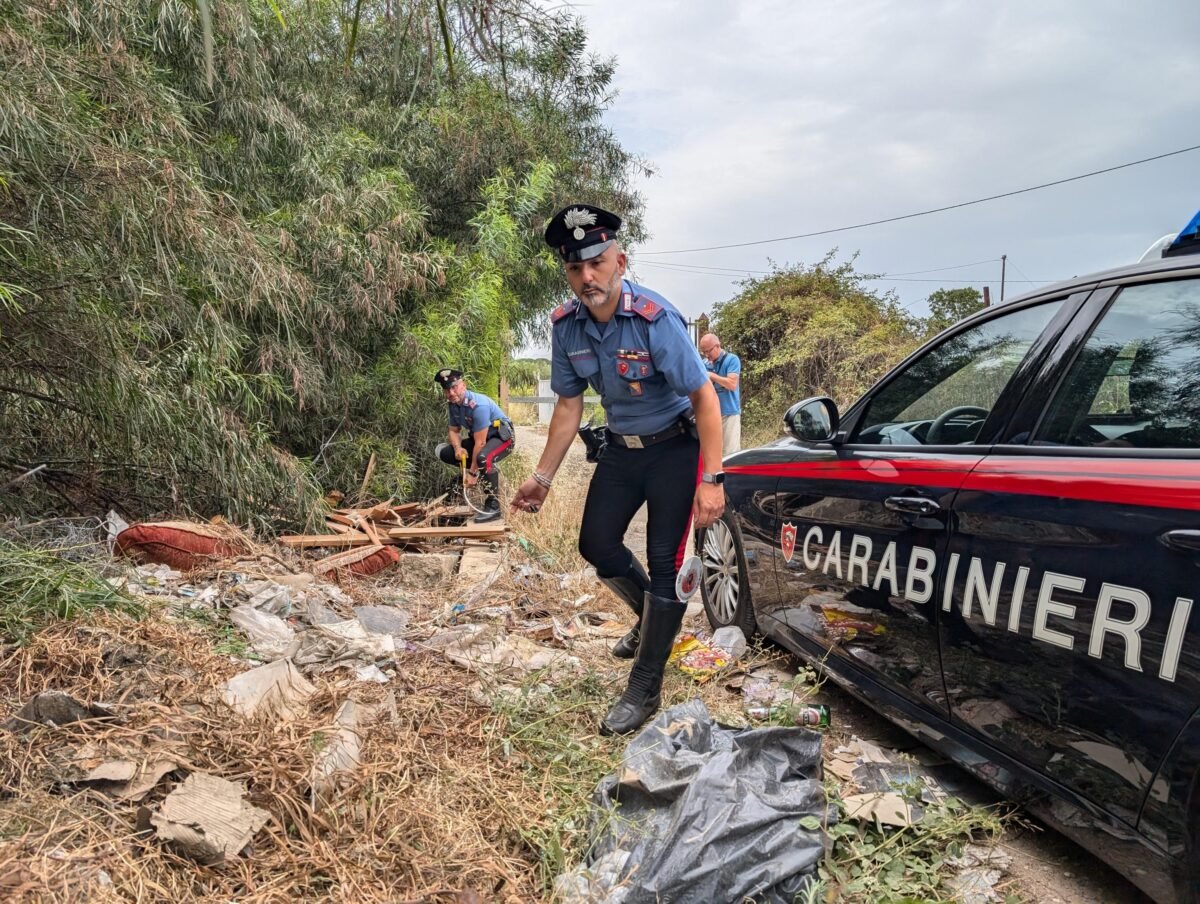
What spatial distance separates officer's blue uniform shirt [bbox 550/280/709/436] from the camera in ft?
9.91

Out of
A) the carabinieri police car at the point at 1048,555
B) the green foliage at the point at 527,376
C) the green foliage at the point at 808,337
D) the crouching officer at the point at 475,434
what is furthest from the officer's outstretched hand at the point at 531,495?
the green foliage at the point at 527,376

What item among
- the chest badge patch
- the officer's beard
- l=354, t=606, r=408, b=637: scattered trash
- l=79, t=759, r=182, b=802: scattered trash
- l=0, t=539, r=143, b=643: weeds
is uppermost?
the officer's beard

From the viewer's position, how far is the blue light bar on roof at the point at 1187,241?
7.11 ft

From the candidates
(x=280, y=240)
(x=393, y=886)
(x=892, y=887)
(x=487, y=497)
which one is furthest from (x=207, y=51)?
(x=487, y=497)

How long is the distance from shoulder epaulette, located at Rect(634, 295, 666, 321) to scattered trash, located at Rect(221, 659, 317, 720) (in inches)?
73.7

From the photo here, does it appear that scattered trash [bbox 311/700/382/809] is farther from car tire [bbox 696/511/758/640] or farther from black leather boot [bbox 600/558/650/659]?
car tire [bbox 696/511/758/640]

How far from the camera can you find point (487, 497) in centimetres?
787

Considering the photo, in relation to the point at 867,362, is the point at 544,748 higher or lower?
lower

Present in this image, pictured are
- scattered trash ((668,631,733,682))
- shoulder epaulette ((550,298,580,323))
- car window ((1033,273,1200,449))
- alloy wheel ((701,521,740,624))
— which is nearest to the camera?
car window ((1033,273,1200,449))

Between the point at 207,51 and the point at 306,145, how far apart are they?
7530mm

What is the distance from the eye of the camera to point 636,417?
3.22 metres

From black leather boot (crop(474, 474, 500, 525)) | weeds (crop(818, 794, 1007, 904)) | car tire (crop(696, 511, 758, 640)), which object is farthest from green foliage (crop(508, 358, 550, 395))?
weeds (crop(818, 794, 1007, 904))

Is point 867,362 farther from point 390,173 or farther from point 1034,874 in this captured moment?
point 1034,874

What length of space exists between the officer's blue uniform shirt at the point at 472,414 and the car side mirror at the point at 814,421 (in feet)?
16.6
